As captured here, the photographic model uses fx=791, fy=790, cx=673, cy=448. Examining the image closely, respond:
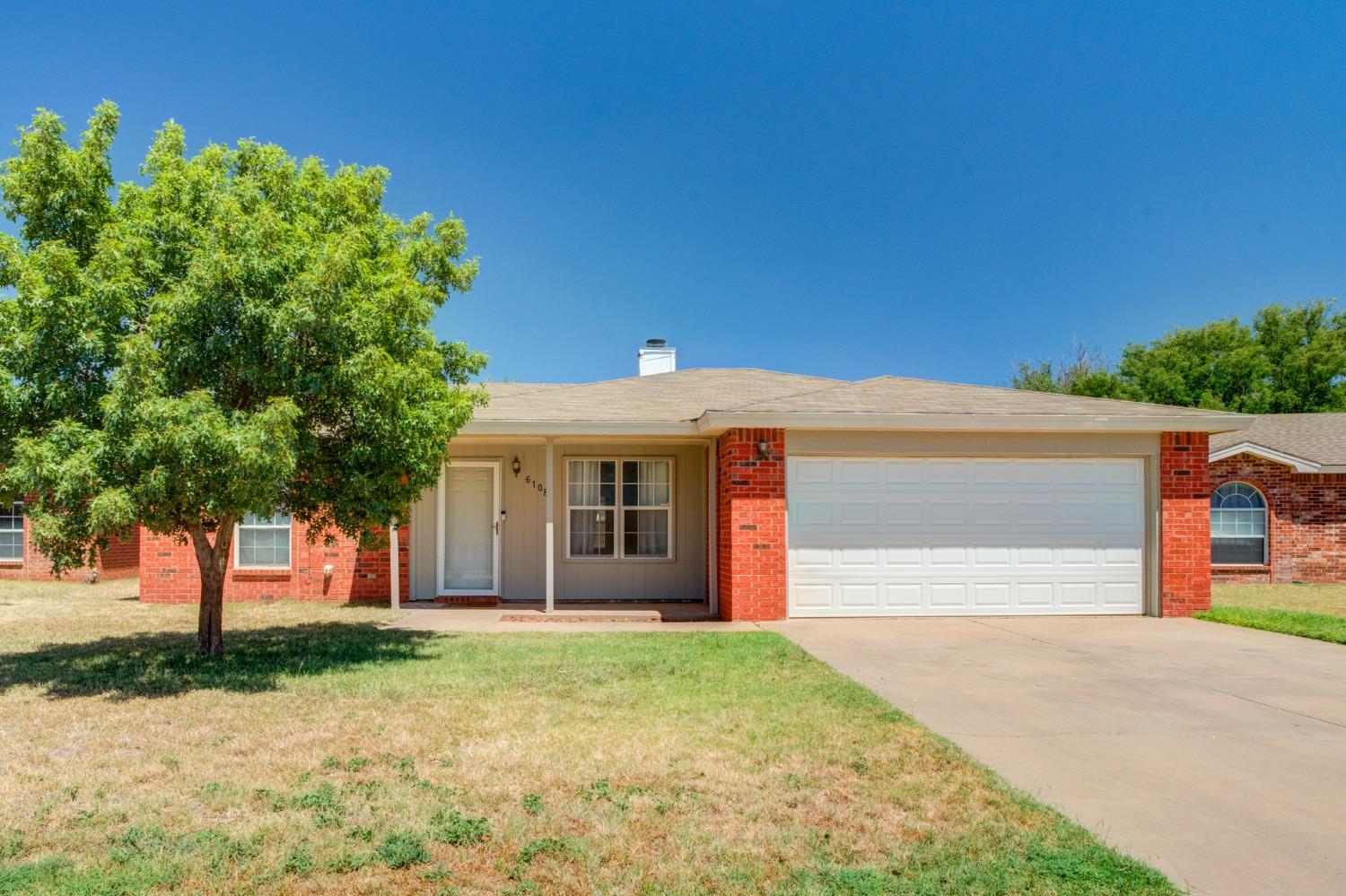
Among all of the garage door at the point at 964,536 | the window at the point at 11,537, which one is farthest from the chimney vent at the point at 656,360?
the window at the point at 11,537

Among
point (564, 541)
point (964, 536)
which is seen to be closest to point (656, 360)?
point (564, 541)

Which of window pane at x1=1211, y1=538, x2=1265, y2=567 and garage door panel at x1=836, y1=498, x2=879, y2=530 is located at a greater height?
garage door panel at x1=836, y1=498, x2=879, y2=530

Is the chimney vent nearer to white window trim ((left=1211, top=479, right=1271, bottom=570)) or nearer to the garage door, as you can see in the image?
the garage door

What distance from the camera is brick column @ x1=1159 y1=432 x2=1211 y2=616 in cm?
1053

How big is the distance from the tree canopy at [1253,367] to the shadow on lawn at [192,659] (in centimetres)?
3203

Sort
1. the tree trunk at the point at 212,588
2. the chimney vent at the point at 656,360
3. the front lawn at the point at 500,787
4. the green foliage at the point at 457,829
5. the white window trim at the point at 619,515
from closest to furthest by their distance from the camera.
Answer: the front lawn at the point at 500,787, the green foliage at the point at 457,829, the tree trunk at the point at 212,588, the white window trim at the point at 619,515, the chimney vent at the point at 656,360

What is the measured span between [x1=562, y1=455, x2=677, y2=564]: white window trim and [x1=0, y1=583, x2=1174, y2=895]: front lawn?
18.1 feet

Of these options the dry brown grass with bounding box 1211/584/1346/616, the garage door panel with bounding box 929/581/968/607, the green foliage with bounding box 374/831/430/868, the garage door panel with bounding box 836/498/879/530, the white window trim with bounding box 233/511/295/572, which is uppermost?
the garage door panel with bounding box 836/498/879/530

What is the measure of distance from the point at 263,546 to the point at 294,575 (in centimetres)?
73

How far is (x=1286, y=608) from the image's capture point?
38.5 ft

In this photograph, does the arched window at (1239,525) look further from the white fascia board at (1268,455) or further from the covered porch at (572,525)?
the covered porch at (572,525)

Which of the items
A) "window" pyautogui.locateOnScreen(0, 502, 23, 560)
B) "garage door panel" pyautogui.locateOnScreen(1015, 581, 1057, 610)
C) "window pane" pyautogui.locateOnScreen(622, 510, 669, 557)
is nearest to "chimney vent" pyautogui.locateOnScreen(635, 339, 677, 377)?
"window pane" pyautogui.locateOnScreen(622, 510, 669, 557)

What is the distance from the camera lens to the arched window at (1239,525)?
52.7 ft

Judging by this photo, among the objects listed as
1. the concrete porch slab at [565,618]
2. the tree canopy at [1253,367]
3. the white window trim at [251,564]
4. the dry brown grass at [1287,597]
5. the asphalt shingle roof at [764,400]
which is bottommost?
the dry brown grass at [1287,597]
